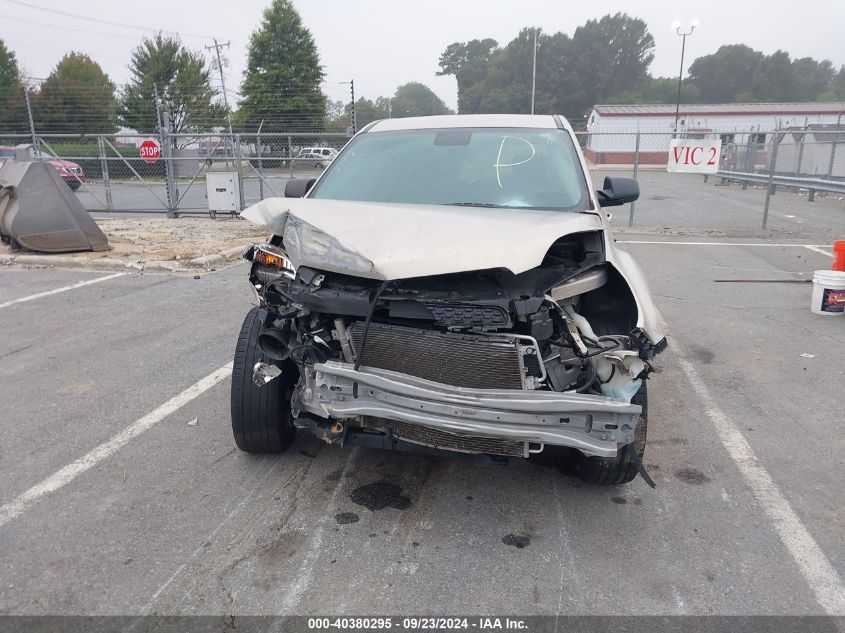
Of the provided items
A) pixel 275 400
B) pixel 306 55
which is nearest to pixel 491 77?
pixel 306 55

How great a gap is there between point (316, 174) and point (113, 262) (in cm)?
992

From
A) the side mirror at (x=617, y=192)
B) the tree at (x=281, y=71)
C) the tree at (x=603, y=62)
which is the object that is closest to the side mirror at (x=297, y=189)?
the side mirror at (x=617, y=192)

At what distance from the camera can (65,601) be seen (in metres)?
2.50

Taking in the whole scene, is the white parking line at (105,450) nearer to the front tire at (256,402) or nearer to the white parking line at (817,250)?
the front tire at (256,402)

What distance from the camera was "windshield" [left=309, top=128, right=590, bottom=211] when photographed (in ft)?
12.6

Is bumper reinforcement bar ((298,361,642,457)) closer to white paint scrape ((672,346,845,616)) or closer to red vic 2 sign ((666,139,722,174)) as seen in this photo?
white paint scrape ((672,346,845,616))

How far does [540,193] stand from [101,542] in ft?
9.80

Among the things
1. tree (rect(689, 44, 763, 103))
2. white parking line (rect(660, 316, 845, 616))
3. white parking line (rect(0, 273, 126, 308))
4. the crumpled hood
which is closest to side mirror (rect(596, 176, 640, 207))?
the crumpled hood

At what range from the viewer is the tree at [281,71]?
39.5 m

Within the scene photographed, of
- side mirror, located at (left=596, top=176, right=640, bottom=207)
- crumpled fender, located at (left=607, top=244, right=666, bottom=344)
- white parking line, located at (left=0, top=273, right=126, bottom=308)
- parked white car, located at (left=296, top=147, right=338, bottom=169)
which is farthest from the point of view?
parked white car, located at (left=296, top=147, right=338, bottom=169)

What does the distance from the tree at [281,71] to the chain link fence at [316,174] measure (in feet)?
46.6

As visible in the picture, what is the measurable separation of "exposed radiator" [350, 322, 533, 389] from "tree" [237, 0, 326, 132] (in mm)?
38695

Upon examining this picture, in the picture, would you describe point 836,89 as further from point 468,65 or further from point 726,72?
point 468,65

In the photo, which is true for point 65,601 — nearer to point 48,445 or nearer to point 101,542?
point 101,542
